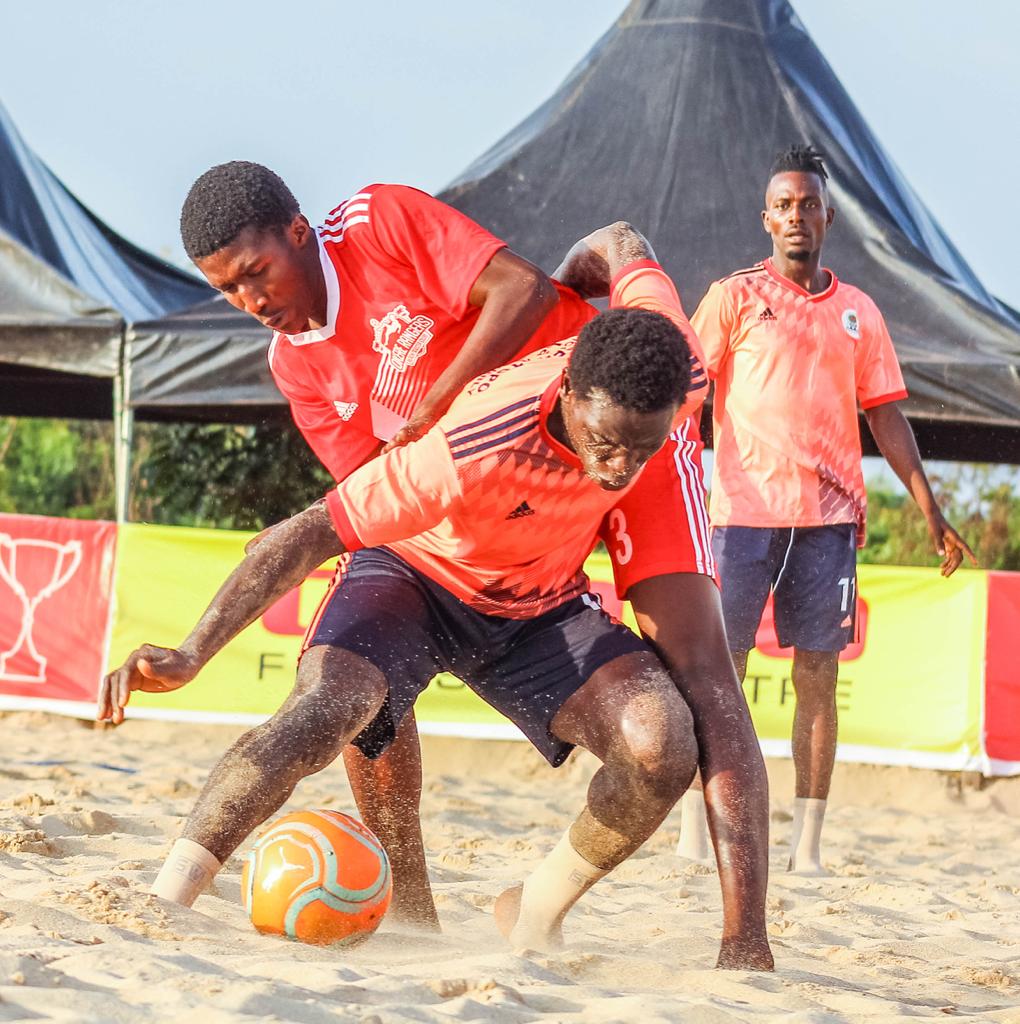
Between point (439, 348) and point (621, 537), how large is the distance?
584 mm

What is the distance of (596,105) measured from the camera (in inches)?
346

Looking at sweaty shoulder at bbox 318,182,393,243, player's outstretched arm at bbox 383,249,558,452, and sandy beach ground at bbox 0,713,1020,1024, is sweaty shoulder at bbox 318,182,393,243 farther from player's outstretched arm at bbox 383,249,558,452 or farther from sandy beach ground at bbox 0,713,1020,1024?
sandy beach ground at bbox 0,713,1020,1024

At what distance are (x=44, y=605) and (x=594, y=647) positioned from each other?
4.92 m

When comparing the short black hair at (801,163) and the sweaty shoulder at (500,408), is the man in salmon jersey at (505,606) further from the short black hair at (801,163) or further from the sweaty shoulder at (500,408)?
the short black hair at (801,163)

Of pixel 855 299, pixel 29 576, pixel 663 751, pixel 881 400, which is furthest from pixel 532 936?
pixel 29 576

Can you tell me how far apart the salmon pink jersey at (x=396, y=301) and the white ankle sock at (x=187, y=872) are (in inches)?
40.9

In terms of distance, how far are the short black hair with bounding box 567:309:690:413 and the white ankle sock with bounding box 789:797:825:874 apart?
2290 millimetres

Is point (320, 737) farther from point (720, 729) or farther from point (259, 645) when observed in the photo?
point (259, 645)

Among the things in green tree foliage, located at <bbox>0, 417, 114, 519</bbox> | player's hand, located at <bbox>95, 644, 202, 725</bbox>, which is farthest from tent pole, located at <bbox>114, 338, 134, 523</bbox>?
green tree foliage, located at <bbox>0, 417, 114, 519</bbox>

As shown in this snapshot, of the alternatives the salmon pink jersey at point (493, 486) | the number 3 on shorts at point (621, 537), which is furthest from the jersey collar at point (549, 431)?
the number 3 on shorts at point (621, 537)

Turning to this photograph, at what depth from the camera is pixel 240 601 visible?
2799 millimetres

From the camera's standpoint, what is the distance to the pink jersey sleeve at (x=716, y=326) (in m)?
4.69

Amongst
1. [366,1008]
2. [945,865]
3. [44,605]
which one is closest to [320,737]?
[366,1008]

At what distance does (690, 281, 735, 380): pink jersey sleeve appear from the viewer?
15.4 feet
